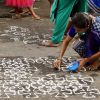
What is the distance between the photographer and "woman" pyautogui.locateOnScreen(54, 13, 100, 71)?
4895 mm

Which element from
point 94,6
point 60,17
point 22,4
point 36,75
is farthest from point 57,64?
point 22,4

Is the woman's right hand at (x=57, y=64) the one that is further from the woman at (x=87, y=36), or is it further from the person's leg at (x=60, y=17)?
the person's leg at (x=60, y=17)

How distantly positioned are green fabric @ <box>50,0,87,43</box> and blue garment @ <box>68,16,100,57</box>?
129cm

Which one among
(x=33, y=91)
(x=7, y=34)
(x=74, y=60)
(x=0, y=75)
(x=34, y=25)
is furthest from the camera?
(x=34, y=25)

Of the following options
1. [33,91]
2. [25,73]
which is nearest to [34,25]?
[25,73]

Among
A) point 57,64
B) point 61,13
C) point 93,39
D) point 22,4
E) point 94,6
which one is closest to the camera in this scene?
point 93,39

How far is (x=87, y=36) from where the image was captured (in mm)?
5191

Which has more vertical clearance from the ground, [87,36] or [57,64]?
[87,36]

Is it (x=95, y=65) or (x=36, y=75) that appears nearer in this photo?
(x=36, y=75)

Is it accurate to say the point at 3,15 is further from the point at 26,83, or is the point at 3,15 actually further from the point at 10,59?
the point at 26,83

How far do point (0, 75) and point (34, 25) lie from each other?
2.86 m

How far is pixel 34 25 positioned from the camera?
312 inches

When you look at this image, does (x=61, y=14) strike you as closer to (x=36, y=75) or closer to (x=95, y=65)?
(x=95, y=65)

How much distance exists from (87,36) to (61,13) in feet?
4.80
